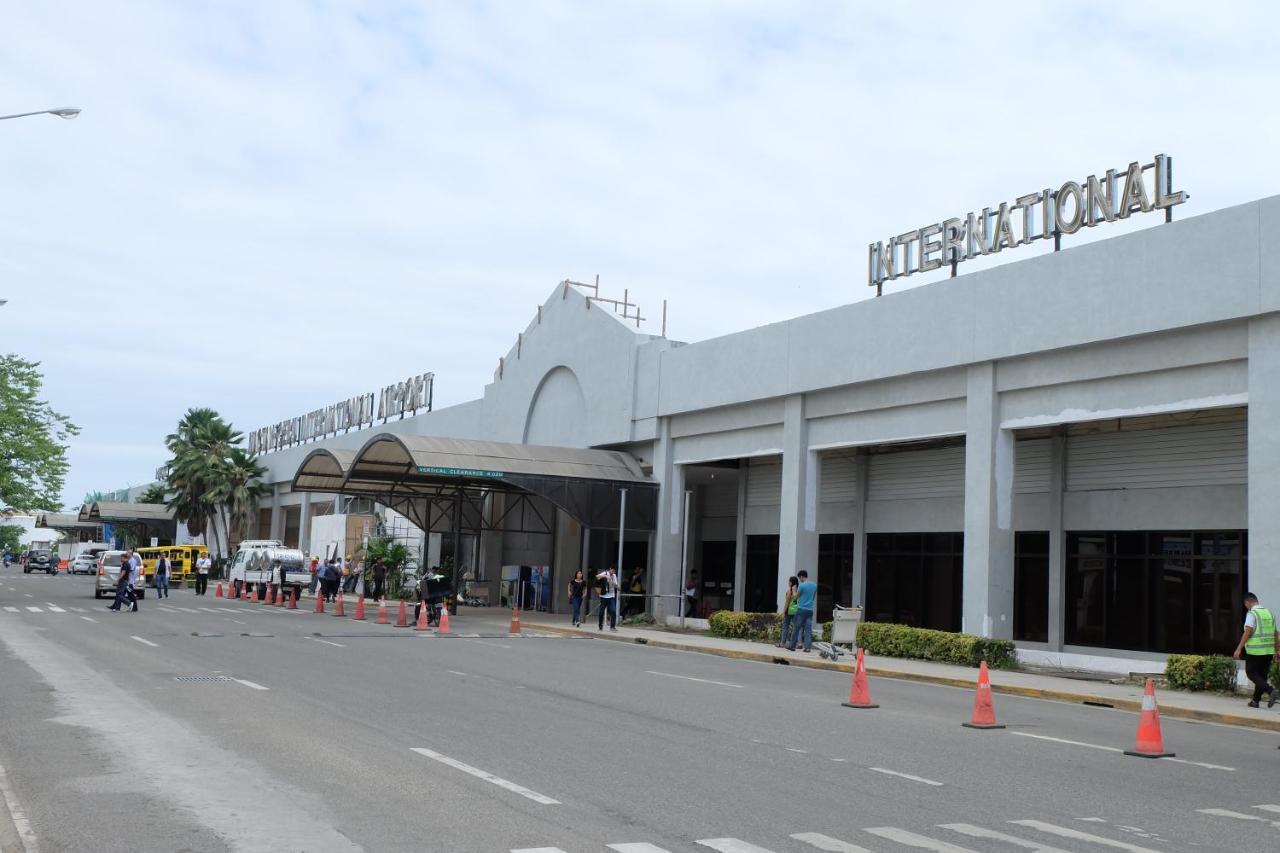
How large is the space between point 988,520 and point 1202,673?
20.2 feet

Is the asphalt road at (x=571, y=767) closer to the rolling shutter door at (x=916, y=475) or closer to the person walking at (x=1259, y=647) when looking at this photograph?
the person walking at (x=1259, y=647)

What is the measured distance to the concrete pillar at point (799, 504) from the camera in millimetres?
31906

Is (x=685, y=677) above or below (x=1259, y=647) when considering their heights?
below

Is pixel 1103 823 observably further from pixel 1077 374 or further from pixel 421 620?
pixel 421 620

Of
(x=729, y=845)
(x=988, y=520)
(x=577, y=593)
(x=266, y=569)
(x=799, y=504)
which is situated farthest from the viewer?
(x=266, y=569)

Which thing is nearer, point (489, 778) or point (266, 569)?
point (489, 778)

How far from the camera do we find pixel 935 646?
25.5 m

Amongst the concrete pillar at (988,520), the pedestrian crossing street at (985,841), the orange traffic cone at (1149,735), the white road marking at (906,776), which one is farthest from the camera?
the concrete pillar at (988,520)

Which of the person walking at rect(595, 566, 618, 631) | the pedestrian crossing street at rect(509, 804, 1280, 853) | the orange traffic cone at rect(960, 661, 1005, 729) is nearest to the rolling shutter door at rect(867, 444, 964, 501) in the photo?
the person walking at rect(595, 566, 618, 631)


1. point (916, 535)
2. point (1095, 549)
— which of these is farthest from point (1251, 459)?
point (916, 535)

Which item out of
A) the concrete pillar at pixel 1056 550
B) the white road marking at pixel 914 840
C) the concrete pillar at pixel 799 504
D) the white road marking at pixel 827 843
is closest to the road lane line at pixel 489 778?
the white road marking at pixel 827 843

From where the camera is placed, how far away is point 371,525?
2251 inches

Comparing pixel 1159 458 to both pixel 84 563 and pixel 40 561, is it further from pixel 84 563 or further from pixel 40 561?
pixel 40 561

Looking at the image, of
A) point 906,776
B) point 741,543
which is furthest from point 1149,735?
point 741,543
